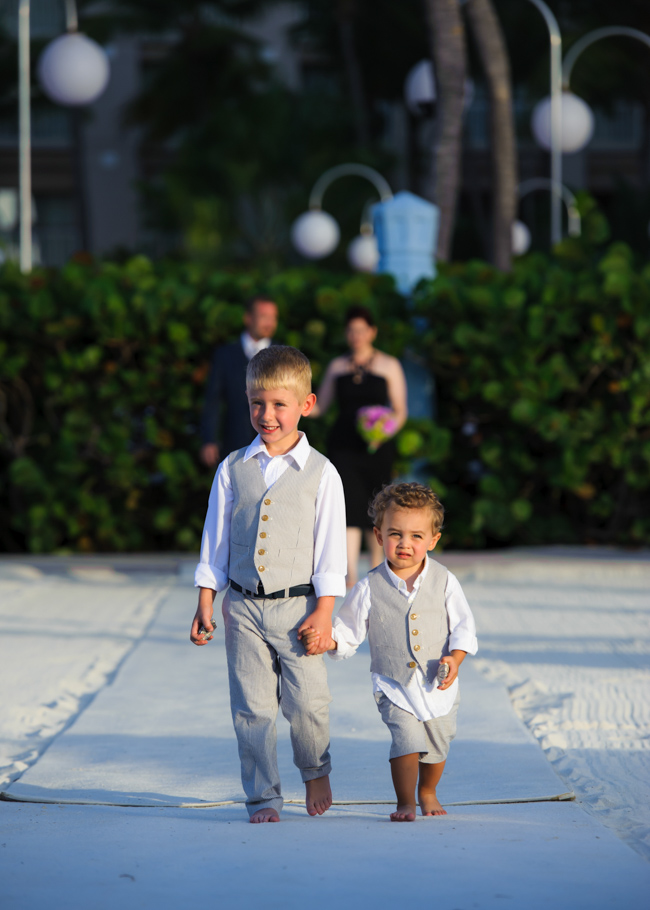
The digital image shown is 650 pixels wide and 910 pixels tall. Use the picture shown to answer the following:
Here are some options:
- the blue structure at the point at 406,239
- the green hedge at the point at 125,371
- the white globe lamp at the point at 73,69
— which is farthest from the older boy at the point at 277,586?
the white globe lamp at the point at 73,69

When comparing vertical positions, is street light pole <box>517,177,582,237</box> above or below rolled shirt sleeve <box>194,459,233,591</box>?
above

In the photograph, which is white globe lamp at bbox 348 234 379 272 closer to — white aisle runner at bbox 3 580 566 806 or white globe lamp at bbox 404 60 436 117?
white globe lamp at bbox 404 60 436 117

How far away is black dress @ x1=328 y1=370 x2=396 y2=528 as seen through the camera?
7.26 meters

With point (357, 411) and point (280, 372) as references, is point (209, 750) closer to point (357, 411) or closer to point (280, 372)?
point (280, 372)

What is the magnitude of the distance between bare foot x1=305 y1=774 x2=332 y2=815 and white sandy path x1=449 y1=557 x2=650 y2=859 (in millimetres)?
791

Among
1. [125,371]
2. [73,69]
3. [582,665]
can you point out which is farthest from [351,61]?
[582,665]

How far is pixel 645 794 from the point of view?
3.52 metres

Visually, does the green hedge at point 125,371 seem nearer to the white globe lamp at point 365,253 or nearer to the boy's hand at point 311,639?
the boy's hand at point 311,639

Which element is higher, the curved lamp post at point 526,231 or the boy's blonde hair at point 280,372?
the curved lamp post at point 526,231

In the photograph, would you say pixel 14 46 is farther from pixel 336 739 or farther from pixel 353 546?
pixel 336 739

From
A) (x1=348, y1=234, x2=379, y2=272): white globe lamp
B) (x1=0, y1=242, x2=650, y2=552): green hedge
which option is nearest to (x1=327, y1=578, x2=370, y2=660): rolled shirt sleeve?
(x1=0, y1=242, x2=650, y2=552): green hedge

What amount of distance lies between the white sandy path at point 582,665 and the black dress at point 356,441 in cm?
104

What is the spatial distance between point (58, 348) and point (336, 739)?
5.46 m

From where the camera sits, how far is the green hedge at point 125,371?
343 inches
